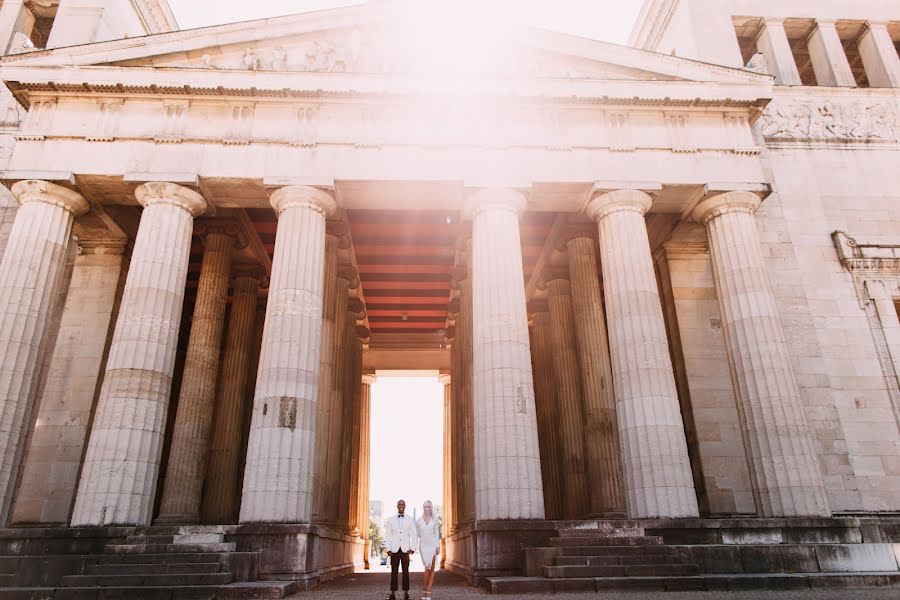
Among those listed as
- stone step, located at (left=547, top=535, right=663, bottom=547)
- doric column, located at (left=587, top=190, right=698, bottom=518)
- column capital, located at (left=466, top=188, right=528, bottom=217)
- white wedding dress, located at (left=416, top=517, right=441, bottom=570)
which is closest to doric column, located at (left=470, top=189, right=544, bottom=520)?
column capital, located at (left=466, top=188, right=528, bottom=217)

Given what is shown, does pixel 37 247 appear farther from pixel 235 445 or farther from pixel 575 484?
pixel 575 484

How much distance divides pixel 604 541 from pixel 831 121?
73.4 feet

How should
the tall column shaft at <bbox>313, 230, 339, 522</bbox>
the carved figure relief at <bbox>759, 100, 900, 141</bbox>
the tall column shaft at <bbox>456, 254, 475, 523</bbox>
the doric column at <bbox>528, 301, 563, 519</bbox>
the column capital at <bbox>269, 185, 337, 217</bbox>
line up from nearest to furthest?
the column capital at <bbox>269, 185, 337, 217</bbox> → the tall column shaft at <bbox>313, 230, 339, 522</bbox> → the tall column shaft at <bbox>456, 254, 475, 523</bbox> → the carved figure relief at <bbox>759, 100, 900, 141</bbox> → the doric column at <bbox>528, 301, 563, 519</bbox>

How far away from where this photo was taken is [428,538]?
45.5 feet

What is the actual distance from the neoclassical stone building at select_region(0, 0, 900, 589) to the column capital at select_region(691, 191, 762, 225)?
0.35 feet

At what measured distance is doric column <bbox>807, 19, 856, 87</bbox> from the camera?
28.3 meters

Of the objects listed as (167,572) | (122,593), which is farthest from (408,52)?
(122,593)

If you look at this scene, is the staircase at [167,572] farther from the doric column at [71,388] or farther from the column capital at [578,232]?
the column capital at [578,232]

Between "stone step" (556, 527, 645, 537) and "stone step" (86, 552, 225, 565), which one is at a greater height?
"stone step" (556, 527, 645, 537)

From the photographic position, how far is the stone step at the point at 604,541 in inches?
637

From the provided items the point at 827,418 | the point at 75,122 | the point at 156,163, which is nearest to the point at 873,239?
the point at 827,418

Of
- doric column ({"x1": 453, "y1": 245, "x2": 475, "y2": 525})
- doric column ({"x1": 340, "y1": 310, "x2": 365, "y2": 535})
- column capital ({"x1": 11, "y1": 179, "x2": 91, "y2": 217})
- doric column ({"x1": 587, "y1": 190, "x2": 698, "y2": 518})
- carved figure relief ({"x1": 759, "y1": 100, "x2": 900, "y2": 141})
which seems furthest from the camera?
doric column ({"x1": 340, "y1": 310, "x2": 365, "y2": 535})

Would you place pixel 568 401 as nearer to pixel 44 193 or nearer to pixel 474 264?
pixel 474 264

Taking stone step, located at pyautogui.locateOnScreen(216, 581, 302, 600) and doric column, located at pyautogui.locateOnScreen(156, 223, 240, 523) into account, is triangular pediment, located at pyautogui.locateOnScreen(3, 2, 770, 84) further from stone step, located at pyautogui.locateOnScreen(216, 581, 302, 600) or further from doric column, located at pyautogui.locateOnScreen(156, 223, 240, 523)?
stone step, located at pyautogui.locateOnScreen(216, 581, 302, 600)
